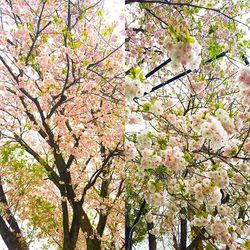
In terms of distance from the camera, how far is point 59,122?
233 centimetres

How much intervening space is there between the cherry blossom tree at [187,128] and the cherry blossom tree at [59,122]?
0.33 m

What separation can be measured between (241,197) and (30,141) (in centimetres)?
137

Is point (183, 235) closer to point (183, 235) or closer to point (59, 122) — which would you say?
point (183, 235)

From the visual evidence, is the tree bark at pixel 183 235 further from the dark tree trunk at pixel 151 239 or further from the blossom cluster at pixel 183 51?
the blossom cluster at pixel 183 51

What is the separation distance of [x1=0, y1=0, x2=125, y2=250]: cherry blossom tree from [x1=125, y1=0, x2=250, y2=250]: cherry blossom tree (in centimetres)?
33

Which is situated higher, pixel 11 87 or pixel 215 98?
pixel 11 87

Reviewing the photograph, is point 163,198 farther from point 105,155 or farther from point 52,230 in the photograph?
point 105,155

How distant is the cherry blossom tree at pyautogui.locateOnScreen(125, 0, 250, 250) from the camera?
1.24 m

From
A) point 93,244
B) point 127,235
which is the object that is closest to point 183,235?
point 127,235

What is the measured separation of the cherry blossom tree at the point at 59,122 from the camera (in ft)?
7.09

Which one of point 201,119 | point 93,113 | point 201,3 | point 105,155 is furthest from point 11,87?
point 201,119

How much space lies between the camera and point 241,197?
152cm

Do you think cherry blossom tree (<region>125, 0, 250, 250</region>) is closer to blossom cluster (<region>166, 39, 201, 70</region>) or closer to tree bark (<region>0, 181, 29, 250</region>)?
blossom cluster (<region>166, 39, 201, 70</region>)

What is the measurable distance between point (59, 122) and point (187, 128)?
1032 mm
